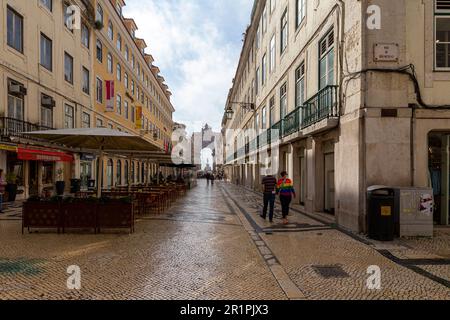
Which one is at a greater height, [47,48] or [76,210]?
[47,48]

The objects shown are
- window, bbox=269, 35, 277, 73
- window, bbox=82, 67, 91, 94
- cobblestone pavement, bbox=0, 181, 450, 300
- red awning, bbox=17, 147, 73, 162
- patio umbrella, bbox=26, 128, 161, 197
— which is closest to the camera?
cobblestone pavement, bbox=0, 181, 450, 300

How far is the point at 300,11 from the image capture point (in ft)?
45.4

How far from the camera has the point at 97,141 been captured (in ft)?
31.1

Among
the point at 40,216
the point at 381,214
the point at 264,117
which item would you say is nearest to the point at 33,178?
the point at 40,216

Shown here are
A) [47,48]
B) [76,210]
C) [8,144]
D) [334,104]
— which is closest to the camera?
[76,210]

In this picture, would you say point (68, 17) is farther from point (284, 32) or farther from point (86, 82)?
point (284, 32)

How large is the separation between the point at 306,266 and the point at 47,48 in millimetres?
19617

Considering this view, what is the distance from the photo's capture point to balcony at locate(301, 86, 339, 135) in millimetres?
9289

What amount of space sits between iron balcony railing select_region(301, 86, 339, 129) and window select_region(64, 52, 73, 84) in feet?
53.9

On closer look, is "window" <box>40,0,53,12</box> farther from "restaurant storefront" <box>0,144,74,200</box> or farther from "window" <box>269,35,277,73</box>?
"window" <box>269,35,277,73</box>

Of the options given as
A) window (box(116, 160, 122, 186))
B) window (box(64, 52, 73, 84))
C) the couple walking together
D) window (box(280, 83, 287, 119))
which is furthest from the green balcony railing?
window (box(116, 160, 122, 186))
